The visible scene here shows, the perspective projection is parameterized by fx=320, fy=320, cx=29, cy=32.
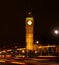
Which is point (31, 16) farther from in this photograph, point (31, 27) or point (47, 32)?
point (47, 32)

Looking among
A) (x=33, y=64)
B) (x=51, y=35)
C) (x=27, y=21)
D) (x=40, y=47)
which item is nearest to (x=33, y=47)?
(x=40, y=47)

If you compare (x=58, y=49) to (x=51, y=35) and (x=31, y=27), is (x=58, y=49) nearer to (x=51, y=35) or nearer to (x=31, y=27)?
(x=31, y=27)

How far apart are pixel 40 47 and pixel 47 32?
128ft

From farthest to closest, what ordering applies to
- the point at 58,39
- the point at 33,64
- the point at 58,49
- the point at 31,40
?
the point at 58,39 → the point at 31,40 → the point at 58,49 → the point at 33,64

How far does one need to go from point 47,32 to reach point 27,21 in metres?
36.0

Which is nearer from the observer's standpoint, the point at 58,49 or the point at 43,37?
the point at 58,49

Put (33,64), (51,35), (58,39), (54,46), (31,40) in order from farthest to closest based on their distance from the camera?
(51,35), (58,39), (31,40), (54,46), (33,64)

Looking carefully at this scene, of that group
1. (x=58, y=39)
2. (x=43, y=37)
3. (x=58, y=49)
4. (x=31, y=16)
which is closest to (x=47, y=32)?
(x=43, y=37)

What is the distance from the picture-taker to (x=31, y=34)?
240 feet

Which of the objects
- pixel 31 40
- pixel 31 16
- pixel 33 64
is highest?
pixel 31 16

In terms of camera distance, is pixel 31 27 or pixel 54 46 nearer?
pixel 54 46

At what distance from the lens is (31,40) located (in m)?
72.2

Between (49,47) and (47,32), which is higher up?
(47,32)

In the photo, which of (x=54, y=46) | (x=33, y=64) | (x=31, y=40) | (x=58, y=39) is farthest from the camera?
(x=58, y=39)
